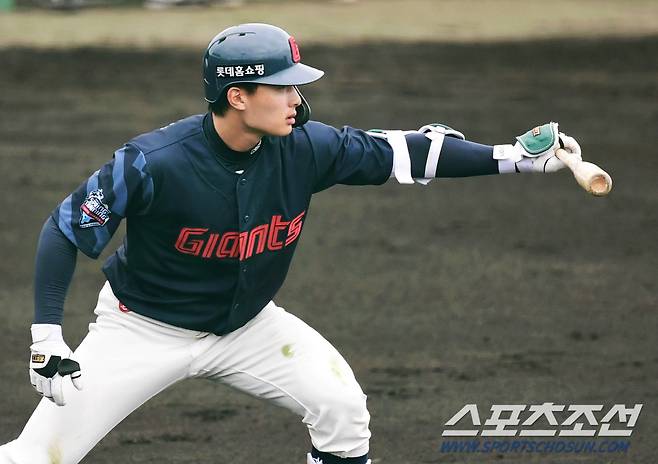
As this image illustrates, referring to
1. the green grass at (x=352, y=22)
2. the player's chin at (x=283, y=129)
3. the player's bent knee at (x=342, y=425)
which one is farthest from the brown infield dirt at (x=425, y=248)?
the player's chin at (x=283, y=129)

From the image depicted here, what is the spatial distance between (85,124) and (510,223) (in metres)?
5.00

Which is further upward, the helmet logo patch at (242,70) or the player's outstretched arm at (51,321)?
the helmet logo patch at (242,70)

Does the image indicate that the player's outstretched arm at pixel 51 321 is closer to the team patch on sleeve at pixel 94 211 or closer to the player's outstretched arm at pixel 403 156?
the team patch on sleeve at pixel 94 211

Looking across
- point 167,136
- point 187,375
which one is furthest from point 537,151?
point 187,375

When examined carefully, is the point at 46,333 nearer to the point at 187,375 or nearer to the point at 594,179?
the point at 187,375

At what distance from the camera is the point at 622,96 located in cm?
1370

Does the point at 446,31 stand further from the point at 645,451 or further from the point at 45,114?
the point at 645,451

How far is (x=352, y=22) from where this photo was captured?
1647cm

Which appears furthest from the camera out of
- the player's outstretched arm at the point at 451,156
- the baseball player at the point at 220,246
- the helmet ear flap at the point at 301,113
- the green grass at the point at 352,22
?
the green grass at the point at 352,22

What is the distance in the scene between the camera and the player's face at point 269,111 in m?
4.63

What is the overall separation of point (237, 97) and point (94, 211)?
0.64 metres

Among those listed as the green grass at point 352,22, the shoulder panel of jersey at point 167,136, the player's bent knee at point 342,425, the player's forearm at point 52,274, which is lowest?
the green grass at point 352,22

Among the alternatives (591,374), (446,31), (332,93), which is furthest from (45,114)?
(591,374)

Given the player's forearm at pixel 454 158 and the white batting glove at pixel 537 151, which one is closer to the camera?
the white batting glove at pixel 537 151
